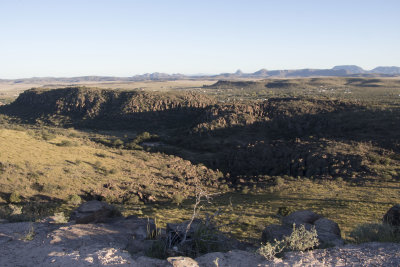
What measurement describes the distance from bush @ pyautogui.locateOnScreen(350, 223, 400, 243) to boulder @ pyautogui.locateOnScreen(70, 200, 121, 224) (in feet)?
24.0

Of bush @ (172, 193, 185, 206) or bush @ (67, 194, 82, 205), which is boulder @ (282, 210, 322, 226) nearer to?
bush @ (172, 193, 185, 206)

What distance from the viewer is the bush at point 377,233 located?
280 inches

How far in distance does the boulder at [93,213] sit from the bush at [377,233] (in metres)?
7.31

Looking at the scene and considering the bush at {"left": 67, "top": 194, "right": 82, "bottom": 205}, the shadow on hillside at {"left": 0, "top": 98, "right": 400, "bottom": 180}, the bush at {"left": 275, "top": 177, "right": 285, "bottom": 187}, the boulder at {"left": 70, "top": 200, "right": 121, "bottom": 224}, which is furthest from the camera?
the shadow on hillside at {"left": 0, "top": 98, "right": 400, "bottom": 180}

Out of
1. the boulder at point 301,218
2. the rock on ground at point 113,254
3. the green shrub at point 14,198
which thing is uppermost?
the rock on ground at point 113,254

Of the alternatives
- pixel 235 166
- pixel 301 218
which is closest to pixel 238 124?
pixel 235 166

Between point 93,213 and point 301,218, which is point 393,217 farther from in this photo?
point 93,213

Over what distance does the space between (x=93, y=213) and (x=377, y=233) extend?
8.07 meters

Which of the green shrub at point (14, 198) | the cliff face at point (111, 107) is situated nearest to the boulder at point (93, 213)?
the green shrub at point (14, 198)

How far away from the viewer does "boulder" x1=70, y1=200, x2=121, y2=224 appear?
28.8 ft

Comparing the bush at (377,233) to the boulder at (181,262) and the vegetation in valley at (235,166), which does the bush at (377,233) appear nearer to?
the vegetation in valley at (235,166)

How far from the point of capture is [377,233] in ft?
24.4

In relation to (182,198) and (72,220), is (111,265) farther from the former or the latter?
(182,198)

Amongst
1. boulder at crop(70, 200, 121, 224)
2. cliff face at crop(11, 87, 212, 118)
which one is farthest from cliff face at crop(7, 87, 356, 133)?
boulder at crop(70, 200, 121, 224)
